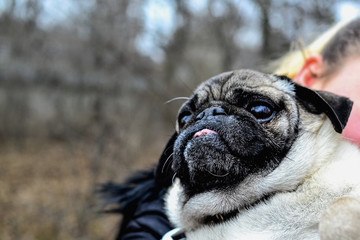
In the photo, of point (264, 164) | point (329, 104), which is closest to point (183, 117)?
point (264, 164)

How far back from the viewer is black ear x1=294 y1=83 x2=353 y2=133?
1.80 m

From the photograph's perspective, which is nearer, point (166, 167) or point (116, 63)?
point (166, 167)

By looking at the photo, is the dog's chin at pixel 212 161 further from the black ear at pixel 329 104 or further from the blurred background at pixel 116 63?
the blurred background at pixel 116 63

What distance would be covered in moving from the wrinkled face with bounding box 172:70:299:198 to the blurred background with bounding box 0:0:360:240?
170cm

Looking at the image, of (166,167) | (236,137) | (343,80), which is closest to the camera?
(236,137)

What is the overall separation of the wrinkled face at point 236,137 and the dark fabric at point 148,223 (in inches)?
14.0

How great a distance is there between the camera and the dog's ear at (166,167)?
2.43m

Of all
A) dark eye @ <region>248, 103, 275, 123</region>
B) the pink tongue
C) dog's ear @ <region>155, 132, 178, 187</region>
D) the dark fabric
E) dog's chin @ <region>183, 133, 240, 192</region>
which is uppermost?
dark eye @ <region>248, 103, 275, 123</region>

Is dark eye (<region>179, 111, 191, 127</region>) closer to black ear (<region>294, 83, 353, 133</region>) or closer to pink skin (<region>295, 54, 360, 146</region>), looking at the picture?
black ear (<region>294, 83, 353, 133</region>)

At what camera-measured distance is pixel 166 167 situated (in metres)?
2.56

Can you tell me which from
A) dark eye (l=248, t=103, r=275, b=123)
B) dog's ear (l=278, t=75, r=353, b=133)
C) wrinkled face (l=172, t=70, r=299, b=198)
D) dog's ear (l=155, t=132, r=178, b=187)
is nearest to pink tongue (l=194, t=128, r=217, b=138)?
wrinkled face (l=172, t=70, r=299, b=198)

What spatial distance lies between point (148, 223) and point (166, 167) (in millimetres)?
452

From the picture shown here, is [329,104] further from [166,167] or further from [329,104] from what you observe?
[166,167]

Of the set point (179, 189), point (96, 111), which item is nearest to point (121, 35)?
point (96, 111)
